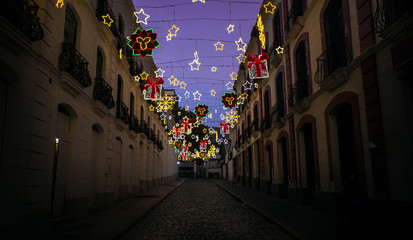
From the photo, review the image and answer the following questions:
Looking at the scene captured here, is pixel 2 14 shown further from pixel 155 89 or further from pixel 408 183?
pixel 155 89

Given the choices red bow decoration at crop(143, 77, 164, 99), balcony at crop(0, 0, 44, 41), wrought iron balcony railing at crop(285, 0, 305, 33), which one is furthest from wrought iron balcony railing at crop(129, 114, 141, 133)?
balcony at crop(0, 0, 44, 41)

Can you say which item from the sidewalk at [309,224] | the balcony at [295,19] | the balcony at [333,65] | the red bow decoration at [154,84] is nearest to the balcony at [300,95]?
the balcony at [333,65]

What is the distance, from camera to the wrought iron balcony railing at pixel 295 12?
1277 centimetres

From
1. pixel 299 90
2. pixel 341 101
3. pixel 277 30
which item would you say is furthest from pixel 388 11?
pixel 277 30

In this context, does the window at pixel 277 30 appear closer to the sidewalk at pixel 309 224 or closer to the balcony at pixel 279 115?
the balcony at pixel 279 115

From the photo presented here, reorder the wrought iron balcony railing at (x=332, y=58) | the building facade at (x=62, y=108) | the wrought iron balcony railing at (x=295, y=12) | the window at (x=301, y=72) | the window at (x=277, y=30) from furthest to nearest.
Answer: the window at (x=277, y=30)
the wrought iron balcony railing at (x=295, y=12)
the window at (x=301, y=72)
the wrought iron balcony railing at (x=332, y=58)
the building facade at (x=62, y=108)

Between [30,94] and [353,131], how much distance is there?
874 centimetres

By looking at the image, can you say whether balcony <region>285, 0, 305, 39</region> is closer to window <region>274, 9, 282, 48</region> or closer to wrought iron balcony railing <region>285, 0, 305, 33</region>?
wrought iron balcony railing <region>285, 0, 305, 33</region>

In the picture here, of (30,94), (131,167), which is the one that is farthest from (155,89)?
(30,94)

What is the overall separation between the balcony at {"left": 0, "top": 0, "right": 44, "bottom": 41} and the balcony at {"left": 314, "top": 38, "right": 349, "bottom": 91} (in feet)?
26.1

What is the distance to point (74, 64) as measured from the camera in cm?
891

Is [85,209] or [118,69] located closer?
[85,209]

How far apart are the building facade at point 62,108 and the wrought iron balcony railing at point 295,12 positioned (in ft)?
25.6

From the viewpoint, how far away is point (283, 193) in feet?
51.7
